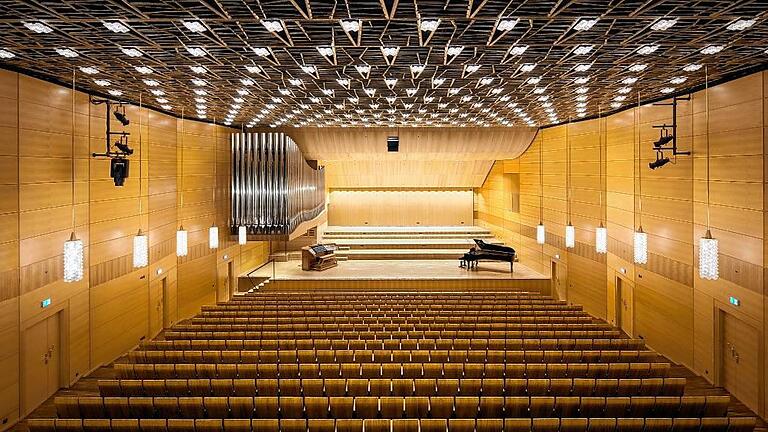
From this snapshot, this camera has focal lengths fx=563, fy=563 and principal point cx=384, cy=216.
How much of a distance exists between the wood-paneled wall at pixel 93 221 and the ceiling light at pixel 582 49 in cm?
745

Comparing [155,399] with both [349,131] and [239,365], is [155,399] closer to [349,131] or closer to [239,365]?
[239,365]

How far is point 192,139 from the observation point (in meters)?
14.1

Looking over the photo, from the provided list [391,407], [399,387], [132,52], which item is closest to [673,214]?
[399,387]

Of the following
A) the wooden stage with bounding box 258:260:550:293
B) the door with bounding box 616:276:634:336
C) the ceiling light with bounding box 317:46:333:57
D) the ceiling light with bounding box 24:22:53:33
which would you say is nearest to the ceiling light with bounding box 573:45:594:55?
the ceiling light with bounding box 317:46:333:57

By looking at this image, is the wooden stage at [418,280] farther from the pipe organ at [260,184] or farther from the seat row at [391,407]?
the seat row at [391,407]

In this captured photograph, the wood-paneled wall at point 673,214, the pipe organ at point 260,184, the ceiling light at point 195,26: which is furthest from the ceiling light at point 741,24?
the pipe organ at point 260,184

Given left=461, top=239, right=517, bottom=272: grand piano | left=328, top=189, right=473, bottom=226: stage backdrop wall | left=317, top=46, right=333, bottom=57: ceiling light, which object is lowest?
left=461, top=239, right=517, bottom=272: grand piano

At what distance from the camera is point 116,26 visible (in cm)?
552

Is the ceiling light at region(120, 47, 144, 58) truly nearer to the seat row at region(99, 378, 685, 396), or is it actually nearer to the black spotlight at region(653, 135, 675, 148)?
the seat row at region(99, 378, 685, 396)

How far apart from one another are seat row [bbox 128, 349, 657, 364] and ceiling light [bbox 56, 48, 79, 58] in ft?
13.8

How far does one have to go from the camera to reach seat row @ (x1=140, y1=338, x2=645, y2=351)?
852 centimetres

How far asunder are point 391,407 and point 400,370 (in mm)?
1152

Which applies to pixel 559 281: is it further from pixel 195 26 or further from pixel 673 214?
pixel 195 26

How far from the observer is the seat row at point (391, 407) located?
6.23 metres
